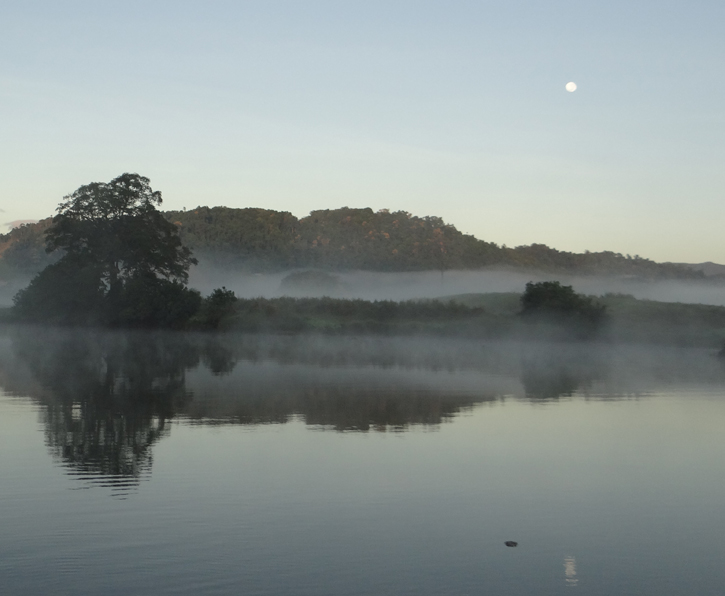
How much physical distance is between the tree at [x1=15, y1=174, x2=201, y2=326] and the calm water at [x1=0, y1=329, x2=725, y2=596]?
32.2 metres

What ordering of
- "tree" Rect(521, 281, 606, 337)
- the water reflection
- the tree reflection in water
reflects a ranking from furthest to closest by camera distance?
1. "tree" Rect(521, 281, 606, 337)
2. the tree reflection in water
3. the water reflection

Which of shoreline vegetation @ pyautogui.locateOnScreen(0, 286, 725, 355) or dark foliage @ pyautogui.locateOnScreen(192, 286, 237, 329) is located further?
dark foliage @ pyautogui.locateOnScreen(192, 286, 237, 329)

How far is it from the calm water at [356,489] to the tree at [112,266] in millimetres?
32169

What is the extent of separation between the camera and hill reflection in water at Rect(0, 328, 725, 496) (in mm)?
12984

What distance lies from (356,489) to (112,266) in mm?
48638

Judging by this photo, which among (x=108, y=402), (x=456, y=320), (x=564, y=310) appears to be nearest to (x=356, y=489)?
(x=108, y=402)

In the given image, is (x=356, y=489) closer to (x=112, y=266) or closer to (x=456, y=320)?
(x=456, y=320)

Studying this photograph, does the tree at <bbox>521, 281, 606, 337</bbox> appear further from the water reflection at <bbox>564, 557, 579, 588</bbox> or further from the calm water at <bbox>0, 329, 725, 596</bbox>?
the water reflection at <bbox>564, 557, 579, 588</bbox>

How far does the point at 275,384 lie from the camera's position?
2025cm

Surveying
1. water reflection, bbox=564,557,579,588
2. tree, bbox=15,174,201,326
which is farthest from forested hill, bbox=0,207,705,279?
water reflection, bbox=564,557,579,588

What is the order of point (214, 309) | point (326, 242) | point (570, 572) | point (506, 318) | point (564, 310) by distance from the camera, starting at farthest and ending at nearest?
point (326, 242) → point (214, 309) → point (506, 318) → point (564, 310) → point (570, 572)

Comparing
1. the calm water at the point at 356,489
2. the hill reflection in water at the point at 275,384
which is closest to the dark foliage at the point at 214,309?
the hill reflection in water at the point at 275,384

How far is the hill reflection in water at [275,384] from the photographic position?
13.0 m

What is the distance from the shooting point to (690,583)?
6.41m
